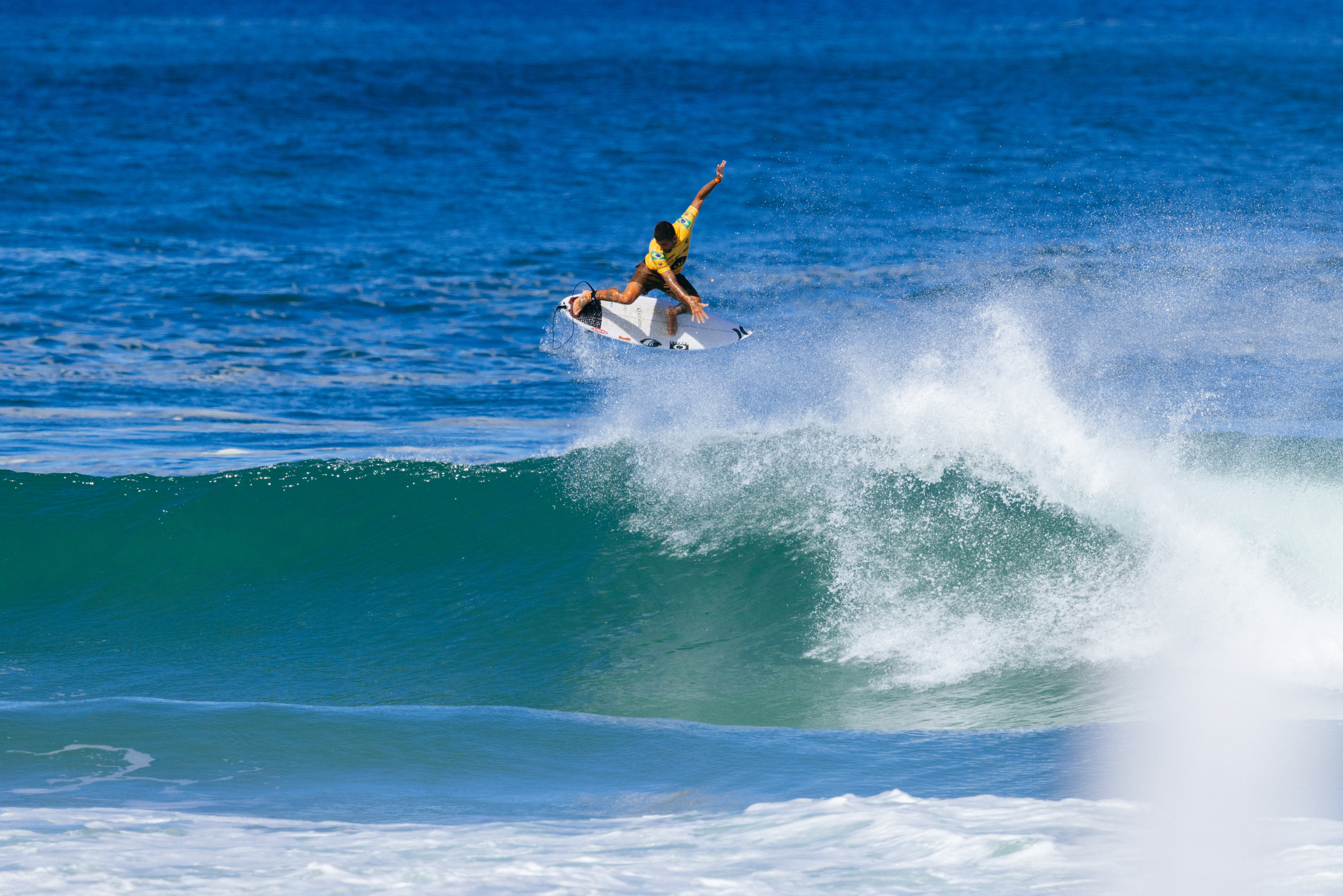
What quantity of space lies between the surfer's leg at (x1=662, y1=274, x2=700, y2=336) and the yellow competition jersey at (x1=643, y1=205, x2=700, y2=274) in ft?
0.45

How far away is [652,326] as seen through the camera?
12938 millimetres

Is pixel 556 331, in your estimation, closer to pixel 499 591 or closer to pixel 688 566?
pixel 499 591

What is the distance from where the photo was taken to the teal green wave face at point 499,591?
855 centimetres

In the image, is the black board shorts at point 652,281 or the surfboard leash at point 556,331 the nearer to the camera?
the black board shorts at point 652,281

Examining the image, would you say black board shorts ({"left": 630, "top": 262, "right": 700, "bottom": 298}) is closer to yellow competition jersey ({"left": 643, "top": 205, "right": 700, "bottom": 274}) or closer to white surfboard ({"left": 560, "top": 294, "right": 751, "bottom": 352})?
yellow competition jersey ({"left": 643, "top": 205, "right": 700, "bottom": 274})

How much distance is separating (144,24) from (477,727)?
89911 mm

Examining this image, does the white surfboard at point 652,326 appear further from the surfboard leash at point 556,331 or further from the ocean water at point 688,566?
the ocean water at point 688,566

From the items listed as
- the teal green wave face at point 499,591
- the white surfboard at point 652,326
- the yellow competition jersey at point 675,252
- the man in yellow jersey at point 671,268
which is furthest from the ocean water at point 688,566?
the yellow competition jersey at point 675,252

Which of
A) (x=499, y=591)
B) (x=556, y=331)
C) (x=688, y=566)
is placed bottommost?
(x=499, y=591)

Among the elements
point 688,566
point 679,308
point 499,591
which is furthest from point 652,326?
point 499,591

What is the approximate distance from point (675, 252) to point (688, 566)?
123 inches

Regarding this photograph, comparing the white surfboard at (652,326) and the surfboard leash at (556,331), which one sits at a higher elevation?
the surfboard leash at (556,331)

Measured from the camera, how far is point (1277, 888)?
5.29m

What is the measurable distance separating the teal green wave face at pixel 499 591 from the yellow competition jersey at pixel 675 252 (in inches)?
72.2
